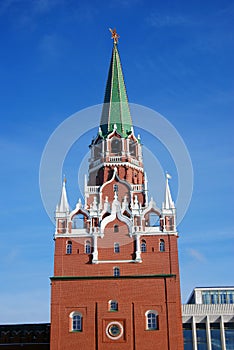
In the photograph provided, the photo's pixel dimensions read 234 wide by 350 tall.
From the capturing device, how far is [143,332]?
48.5 meters

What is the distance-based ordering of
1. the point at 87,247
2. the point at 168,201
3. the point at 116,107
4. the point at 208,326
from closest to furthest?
the point at 87,247 < the point at 168,201 < the point at 116,107 < the point at 208,326

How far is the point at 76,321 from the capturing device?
162ft

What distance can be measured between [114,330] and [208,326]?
19.7m

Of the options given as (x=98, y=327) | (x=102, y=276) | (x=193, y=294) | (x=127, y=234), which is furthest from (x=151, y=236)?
(x=193, y=294)

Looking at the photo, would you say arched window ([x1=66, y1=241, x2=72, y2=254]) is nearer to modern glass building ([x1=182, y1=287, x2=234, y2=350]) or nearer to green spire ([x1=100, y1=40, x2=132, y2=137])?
green spire ([x1=100, y1=40, x2=132, y2=137])

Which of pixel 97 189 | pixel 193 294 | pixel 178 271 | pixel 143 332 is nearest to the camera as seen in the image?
pixel 143 332

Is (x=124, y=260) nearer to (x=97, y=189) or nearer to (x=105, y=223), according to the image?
(x=105, y=223)

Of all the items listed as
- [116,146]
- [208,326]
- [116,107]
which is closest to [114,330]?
[208,326]

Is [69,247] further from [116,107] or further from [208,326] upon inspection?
[208,326]

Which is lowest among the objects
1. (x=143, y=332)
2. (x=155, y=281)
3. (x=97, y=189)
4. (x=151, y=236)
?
(x=143, y=332)

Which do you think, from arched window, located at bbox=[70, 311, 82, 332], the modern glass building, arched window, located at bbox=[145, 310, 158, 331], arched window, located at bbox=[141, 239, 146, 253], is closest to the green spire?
arched window, located at bbox=[141, 239, 146, 253]

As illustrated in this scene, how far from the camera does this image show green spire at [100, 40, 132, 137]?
204 ft

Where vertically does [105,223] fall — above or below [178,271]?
above

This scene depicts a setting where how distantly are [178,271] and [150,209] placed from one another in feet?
23.5
